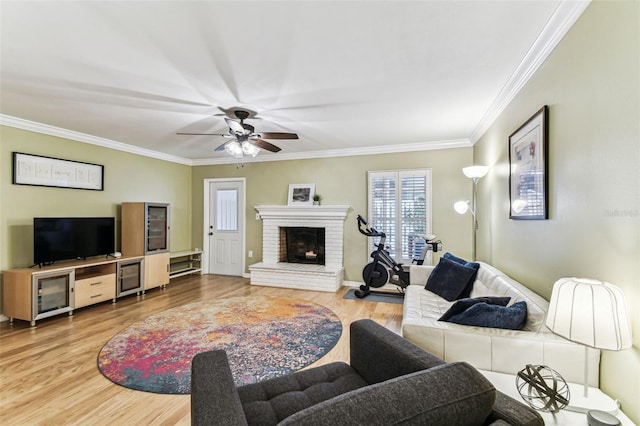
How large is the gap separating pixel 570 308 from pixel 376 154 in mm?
4199

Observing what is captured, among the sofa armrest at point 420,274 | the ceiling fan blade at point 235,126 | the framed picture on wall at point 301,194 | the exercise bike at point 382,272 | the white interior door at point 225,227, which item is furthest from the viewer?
the white interior door at point 225,227

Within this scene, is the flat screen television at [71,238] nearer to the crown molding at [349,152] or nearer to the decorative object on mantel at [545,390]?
the crown molding at [349,152]

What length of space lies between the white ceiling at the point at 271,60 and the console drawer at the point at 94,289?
2063mm

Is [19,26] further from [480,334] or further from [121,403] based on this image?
[480,334]

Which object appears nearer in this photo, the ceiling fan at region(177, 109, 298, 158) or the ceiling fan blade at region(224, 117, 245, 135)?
the ceiling fan blade at region(224, 117, 245, 135)

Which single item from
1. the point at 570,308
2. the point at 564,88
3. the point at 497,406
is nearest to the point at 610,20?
the point at 564,88

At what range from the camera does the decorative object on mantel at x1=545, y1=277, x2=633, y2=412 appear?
3.66 ft

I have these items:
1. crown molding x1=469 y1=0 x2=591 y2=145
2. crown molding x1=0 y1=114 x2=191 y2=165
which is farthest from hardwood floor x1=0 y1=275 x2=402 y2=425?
crown molding x1=469 y1=0 x2=591 y2=145

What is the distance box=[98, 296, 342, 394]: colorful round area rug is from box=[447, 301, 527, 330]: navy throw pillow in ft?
4.59

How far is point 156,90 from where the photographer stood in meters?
2.76

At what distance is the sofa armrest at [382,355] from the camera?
1240 mm

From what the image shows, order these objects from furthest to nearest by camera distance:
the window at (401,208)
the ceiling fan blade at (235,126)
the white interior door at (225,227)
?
the white interior door at (225,227) < the window at (401,208) < the ceiling fan blade at (235,126)

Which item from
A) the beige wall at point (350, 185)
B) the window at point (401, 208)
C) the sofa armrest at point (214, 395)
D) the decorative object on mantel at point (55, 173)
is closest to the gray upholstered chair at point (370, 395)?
the sofa armrest at point (214, 395)

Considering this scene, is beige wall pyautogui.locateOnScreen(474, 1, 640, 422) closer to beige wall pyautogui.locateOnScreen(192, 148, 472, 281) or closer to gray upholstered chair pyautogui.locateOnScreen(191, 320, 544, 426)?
gray upholstered chair pyautogui.locateOnScreen(191, 320, 544, 426)
